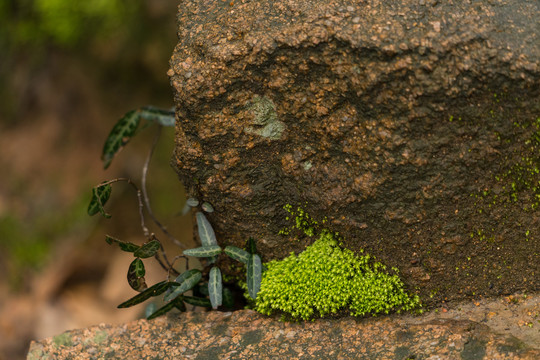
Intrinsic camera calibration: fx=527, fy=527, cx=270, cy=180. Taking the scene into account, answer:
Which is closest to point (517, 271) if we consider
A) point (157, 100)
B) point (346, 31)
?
point (346, 31)

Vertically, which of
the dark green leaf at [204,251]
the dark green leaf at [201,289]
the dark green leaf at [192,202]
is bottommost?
the dark green leaf at [201,289]

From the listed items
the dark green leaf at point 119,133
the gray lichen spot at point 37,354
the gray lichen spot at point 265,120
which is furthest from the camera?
the dark green leaf at point 119,133

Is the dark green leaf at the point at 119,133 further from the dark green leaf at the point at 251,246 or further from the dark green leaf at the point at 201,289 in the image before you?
the dark green leaf at the point at 251,246

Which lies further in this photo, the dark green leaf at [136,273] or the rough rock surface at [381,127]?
the dark green leaf at [136,273]

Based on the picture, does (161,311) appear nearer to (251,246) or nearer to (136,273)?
(136,273)

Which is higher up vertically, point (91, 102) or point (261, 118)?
point (91, 102)

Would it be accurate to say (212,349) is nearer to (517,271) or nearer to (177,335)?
(177,335)

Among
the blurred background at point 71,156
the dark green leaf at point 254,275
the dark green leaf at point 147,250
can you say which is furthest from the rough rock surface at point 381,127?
the blurred background at point 71,156
